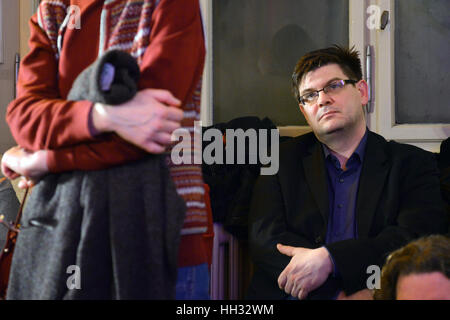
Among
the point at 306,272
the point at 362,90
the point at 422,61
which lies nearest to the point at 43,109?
the point at 306,272

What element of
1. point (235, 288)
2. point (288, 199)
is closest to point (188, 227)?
point (288, 199)

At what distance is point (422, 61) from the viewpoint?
6.61 feet

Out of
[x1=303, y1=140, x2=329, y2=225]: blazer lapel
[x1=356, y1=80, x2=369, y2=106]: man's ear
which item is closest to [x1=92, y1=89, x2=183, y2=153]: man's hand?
[x1=303, y1=140, x2=329, y2=225]: blazer lapel

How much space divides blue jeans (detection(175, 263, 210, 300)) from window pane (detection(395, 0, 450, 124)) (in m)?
1.62

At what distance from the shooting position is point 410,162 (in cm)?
139

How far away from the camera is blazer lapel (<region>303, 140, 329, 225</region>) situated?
4.51 ft

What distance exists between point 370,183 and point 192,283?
2.84 ft

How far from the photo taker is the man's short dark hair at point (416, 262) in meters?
1.01

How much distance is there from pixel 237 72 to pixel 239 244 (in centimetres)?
89

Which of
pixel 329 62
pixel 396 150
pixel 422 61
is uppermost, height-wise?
pixel 422 61

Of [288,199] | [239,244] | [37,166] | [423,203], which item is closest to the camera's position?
[37,166]

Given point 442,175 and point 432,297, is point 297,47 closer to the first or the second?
point 442,175

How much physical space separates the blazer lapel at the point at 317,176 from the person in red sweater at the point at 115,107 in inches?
29.8

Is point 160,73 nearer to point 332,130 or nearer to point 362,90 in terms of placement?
point 332,130
